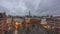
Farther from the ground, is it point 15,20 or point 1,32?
point 15,20

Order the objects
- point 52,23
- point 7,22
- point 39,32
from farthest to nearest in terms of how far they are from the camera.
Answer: point 7,22 < point 52,23 < point 39,32

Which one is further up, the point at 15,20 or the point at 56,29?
the point at 15,20

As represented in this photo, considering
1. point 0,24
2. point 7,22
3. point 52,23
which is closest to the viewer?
point 0,24

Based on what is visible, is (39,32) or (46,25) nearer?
(39,32)

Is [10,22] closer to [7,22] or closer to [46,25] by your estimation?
[7,22]

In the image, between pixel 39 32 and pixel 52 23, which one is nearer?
pixel 39 32

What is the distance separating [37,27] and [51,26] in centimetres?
99

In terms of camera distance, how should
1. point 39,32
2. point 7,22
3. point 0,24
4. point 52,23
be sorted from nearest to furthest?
1. point 39,32
2. point 0,24
3. point 52,23
4. point 7,22

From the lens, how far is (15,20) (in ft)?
17.5

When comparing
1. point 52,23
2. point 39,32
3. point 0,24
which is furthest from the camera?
point 52,23

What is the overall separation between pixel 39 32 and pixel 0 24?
1.53 meters

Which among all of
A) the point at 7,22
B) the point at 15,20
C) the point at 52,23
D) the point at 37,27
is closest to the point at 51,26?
the point at 52,23

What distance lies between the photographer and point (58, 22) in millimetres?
4809

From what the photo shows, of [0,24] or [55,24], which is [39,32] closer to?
[55,24]
